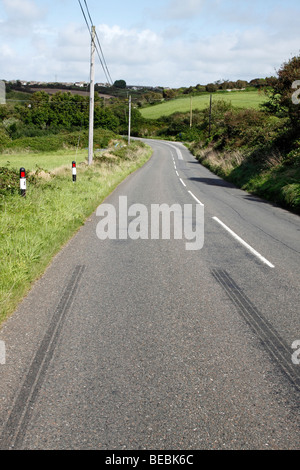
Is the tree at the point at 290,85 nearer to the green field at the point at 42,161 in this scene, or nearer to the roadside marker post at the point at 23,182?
the green field at the point at 42,161

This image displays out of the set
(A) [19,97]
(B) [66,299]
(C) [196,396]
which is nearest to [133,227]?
(B) [66,299]

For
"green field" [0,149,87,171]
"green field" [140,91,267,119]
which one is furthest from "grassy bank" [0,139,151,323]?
"green field" [140,91,267,119]

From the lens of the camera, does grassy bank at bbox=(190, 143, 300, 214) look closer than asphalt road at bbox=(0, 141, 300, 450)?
No

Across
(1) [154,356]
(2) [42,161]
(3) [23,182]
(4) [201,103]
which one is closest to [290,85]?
(3) [23,182]

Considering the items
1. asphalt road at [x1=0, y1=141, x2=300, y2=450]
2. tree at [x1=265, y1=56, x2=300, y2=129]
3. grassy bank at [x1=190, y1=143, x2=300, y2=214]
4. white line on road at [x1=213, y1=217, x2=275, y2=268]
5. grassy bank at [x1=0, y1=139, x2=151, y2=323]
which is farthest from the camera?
tree at [x1=265, y1=56, x2=300, y2=129]

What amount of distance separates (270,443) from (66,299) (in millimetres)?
3204

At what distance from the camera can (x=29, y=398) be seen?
305cm

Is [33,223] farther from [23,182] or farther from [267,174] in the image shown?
[267,174]

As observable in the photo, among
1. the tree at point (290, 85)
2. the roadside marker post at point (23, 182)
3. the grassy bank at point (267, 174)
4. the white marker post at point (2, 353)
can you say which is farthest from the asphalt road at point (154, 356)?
the tree at point (290, 85)

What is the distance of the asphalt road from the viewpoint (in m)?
2.72

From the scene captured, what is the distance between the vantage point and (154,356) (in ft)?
12.2

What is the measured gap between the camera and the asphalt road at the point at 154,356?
8.93 feet

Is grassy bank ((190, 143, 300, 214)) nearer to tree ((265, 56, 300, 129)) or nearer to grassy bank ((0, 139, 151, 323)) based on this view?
tree ((265, 56, 300, 129))

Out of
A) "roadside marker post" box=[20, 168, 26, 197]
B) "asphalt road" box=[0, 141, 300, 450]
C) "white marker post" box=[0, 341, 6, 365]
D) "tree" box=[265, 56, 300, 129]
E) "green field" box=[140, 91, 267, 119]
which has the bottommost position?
"white marker post" box=[0, 341, 6, 365]
